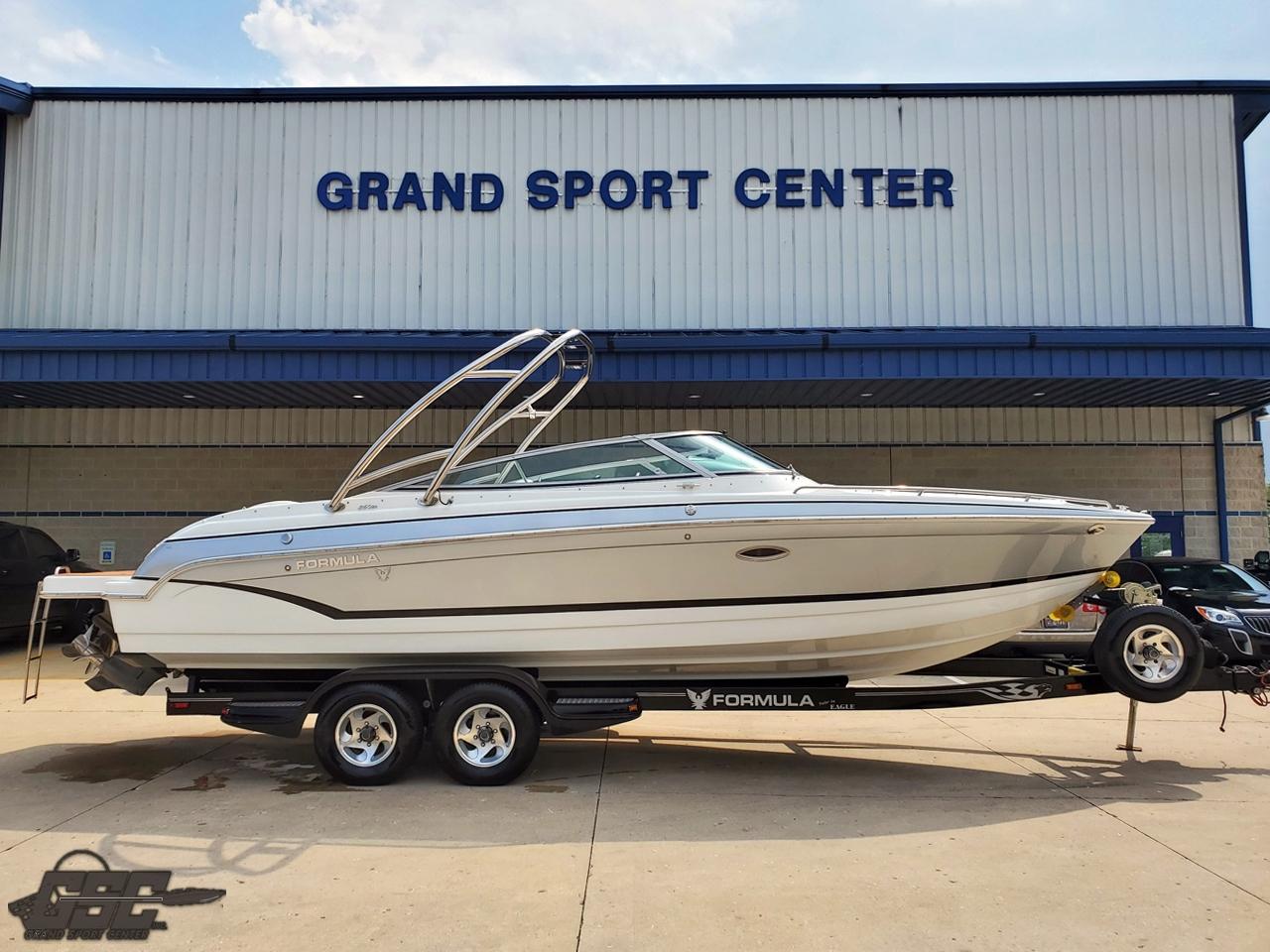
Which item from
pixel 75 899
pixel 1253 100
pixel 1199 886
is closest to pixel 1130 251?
pixel 1253 100

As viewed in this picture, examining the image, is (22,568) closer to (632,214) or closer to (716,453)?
(632,214)

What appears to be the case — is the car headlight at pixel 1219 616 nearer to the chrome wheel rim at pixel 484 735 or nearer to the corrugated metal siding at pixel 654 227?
the corrugated metal siding at pixel 654 227

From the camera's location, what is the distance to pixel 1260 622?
7.32 m

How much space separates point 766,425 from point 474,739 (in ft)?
26.2

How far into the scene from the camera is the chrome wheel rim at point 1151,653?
501 cm

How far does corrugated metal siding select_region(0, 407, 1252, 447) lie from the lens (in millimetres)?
12227

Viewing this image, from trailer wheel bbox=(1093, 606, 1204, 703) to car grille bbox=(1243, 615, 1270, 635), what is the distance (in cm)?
291

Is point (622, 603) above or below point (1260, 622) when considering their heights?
above

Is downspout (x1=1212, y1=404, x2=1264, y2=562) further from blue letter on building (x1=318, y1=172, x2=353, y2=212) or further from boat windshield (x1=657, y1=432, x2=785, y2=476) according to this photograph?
blue letter on building (x1=318, y1=172, x2=353, y2=212)

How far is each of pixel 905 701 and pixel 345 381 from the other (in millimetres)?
7556

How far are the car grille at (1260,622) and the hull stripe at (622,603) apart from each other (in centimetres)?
326

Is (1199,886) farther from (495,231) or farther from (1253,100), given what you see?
(1253,100)

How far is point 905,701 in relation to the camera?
5.16 meters

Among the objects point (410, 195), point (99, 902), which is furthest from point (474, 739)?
point (410, 195)
